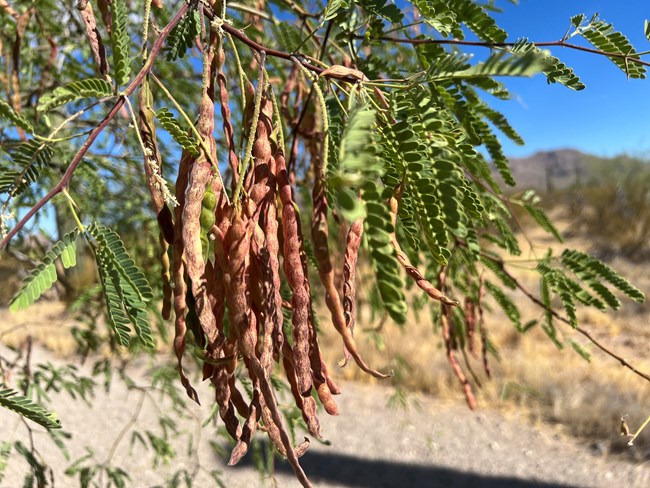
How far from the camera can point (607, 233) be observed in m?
11.3

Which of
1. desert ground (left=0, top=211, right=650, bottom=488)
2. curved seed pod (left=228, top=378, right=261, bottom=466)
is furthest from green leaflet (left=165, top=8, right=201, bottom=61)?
desert ground (left=0, top=211, right=650, bottom=488)

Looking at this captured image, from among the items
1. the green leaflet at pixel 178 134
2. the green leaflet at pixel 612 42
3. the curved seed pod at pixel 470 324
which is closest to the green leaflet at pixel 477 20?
the green leaflet at pixel 612 42

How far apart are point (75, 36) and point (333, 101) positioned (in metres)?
1.82

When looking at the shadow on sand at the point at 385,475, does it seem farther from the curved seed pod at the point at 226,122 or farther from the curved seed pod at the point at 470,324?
the curved seed pod at the point at 226,122

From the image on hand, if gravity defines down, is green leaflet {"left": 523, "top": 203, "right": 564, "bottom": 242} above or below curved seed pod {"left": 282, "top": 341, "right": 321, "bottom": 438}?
above

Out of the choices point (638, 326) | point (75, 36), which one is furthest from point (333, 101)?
point (638, 326)

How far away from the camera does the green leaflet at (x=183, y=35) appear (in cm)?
90

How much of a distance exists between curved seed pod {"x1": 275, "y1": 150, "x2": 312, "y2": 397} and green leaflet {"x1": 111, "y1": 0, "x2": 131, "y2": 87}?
0.89ft

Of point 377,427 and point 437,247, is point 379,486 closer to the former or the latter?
point 377,427

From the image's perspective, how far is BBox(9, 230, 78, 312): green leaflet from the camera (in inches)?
28.0

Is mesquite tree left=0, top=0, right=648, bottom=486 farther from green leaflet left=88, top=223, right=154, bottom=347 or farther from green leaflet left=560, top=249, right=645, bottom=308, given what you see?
green leaflet left=560, top=249, right=645, bottom=308

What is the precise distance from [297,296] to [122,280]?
0.84ft

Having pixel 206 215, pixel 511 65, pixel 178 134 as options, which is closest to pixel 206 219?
pixel 206 215

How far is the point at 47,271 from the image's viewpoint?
74 cm
